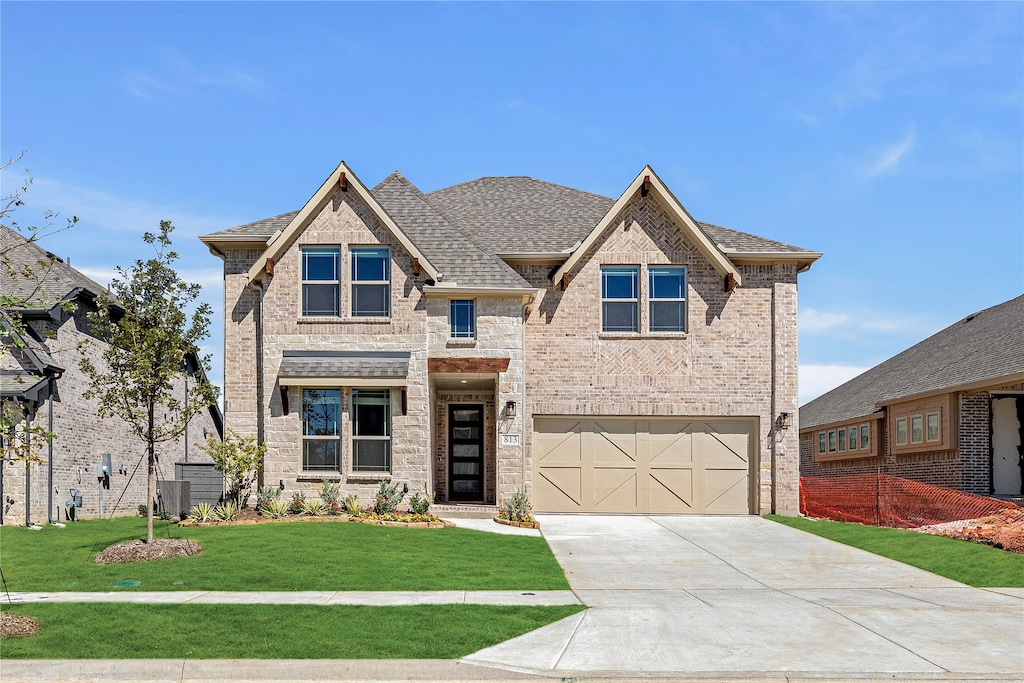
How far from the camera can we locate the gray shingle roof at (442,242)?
944 inches

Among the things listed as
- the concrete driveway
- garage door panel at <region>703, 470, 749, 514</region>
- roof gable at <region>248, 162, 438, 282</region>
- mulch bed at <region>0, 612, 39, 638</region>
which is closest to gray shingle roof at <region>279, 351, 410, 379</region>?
roof gable at <region>248, 162, 438, 282</region>

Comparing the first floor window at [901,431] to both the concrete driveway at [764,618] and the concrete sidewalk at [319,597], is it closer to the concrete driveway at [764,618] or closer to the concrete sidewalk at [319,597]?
the concrete driveway at [764,618]

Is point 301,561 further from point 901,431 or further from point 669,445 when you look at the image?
point 901,431

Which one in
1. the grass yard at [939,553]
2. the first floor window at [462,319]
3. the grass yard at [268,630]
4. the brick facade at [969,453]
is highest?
the first floor window at [462,319]

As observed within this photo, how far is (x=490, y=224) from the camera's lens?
28.1 meters

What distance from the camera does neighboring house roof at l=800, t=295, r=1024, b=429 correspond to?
87.0 feet

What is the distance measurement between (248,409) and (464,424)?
595cm

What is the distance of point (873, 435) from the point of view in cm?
3338

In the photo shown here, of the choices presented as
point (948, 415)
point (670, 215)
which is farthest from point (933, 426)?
point (670, 215)

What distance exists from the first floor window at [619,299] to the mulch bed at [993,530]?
8822mm

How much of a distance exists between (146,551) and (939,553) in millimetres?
14777

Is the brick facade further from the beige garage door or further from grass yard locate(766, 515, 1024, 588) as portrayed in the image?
the beige garage door

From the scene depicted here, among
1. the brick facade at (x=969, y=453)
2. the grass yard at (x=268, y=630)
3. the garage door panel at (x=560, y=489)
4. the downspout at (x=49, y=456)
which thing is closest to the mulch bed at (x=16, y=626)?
the grass yard at (x=268, y=630)

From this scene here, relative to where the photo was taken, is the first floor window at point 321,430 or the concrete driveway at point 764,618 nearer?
the concrete driveway at point 764,618
